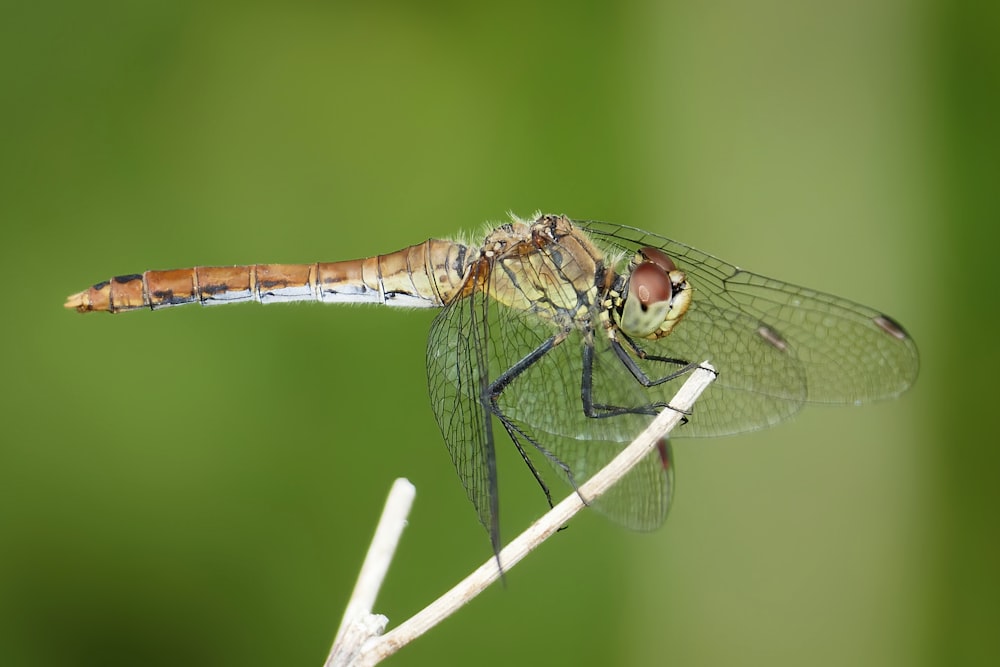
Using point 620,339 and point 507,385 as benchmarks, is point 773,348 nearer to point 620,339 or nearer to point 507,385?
point 620,339

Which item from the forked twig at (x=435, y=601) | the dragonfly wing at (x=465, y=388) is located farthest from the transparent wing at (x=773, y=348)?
the forked twig at (x=435, y=601)

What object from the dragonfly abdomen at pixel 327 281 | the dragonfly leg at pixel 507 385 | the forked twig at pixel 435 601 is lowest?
the forked twig at pixel 435 601

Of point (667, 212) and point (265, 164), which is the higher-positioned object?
point (265, 164)

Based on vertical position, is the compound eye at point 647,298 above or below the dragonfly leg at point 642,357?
above

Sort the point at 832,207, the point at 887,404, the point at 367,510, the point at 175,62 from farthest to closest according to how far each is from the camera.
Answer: the point at 832,207
the point at 887,404
the point at 175,62
the point at 367,510

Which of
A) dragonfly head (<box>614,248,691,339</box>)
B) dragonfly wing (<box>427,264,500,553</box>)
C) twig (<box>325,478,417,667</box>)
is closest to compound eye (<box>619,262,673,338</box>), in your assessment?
dragonfly head (<box>614,248,691,339</box>)

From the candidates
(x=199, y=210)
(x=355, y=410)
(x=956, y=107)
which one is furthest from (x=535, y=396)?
(x=956, y=107)

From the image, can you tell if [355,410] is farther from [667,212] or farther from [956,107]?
[956,107]

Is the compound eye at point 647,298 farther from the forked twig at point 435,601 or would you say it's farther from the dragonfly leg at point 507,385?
the forked twig at point 435,601

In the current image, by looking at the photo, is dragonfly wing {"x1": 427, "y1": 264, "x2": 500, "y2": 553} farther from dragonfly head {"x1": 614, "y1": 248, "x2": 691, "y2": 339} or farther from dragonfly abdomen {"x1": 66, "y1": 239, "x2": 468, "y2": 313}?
dragonfly head {"x1": 614, "y1": 248, "x2": 691, "y2": 339}
